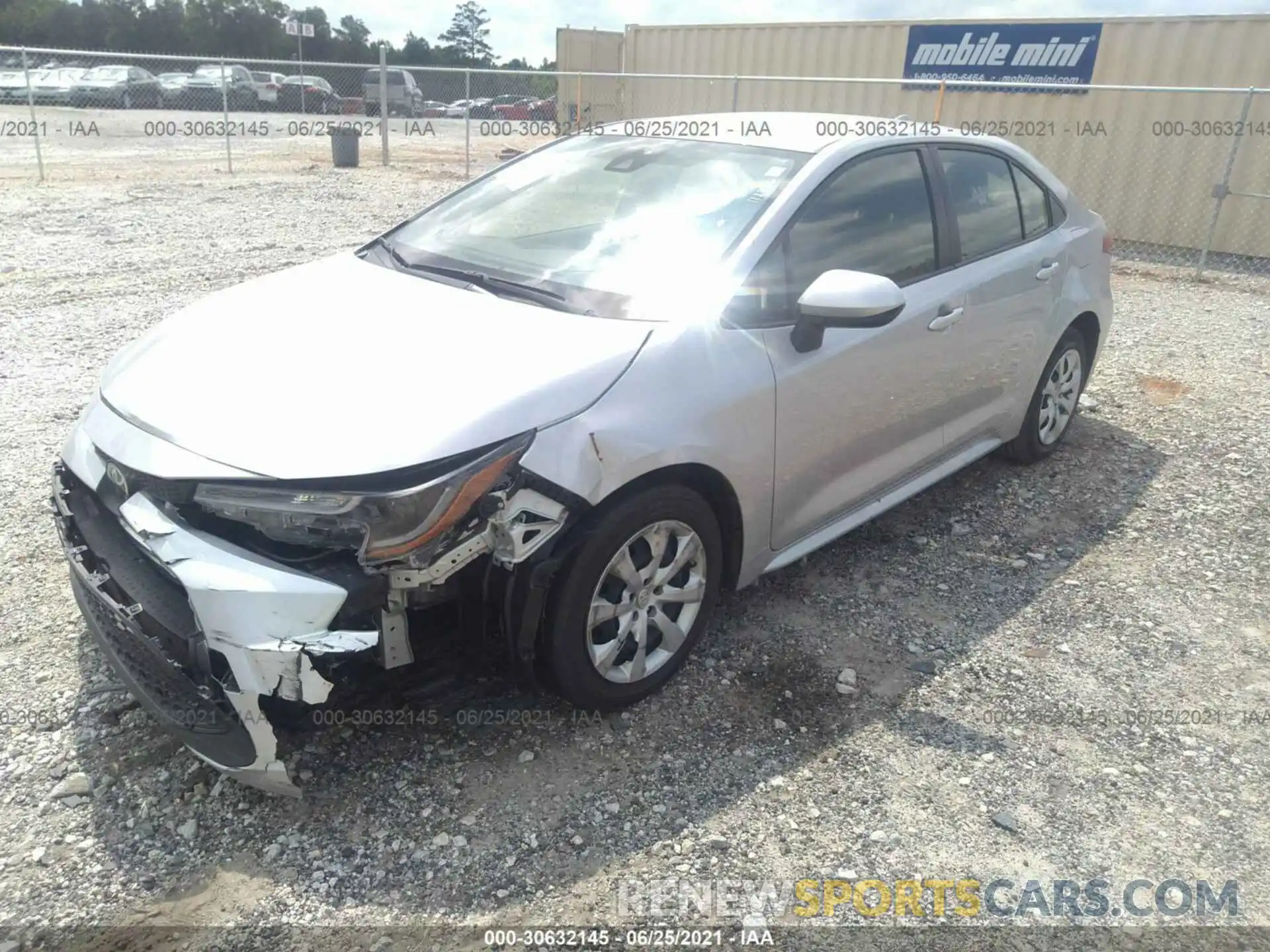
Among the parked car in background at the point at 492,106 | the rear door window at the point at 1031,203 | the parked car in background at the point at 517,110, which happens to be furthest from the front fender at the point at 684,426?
the parked car in background at the point at 517,110

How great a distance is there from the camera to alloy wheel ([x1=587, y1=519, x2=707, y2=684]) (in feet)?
9.11

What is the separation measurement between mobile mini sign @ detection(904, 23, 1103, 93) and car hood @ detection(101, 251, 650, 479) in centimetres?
1107

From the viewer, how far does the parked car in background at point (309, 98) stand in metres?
26.3

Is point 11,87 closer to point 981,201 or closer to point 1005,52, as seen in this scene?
point 1005,52

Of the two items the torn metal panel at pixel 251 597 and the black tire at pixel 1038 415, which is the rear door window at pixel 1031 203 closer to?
the black tire at pixel 1038 415

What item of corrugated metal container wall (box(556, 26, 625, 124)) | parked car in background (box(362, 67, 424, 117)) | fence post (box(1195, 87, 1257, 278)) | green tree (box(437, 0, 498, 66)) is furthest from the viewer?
green tree (box(437, 0, 498, 66))

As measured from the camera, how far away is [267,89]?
2602 cm

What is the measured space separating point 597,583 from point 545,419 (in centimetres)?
50

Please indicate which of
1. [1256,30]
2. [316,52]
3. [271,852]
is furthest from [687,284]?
[316,52]

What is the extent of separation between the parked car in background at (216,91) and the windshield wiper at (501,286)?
22.3 metres

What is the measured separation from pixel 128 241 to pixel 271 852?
8759 mm

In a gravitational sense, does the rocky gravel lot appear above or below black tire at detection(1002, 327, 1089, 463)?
below

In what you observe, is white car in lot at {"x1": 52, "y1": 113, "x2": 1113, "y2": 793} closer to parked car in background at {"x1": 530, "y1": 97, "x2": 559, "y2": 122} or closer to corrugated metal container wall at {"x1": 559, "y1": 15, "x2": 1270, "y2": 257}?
corrugated metal container wall at {"x1": 559, "y1": 15, "x2": 1270, "y2": 257}
